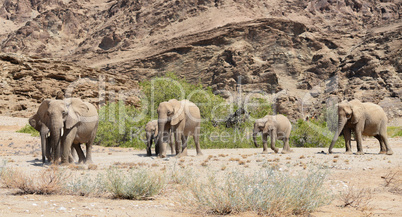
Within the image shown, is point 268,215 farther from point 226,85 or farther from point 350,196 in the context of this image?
point 226,85

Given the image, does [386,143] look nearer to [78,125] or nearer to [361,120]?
[361,120]

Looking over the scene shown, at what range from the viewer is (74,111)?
35.0ft

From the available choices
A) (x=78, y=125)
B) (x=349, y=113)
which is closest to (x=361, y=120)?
(x=349, y=113)

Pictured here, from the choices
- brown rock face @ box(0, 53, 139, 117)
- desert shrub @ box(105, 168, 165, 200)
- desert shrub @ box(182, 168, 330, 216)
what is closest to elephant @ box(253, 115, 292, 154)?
desert shrub @ box(105, 168, 165, 200)

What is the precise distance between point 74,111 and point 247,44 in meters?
68.6

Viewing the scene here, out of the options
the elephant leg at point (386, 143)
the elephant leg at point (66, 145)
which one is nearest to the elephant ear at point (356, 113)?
the elephant leg at point (386, 143)

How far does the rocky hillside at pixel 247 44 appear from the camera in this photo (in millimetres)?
66875

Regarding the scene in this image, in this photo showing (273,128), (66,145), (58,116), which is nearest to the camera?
(58,116)

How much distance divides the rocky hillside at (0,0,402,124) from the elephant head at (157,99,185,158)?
33306 mm

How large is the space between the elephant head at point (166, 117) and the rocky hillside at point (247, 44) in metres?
33.3

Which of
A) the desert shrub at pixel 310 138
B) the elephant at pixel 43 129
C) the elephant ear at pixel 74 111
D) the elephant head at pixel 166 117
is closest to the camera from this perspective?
the elephant ear at pixel 74 111

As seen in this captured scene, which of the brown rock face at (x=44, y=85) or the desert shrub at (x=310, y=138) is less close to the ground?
the brown rock face at (x=44, y=85)

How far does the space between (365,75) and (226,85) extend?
26547 mm

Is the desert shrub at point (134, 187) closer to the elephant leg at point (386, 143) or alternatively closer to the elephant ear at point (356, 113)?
the elephant ear at point (356, 113)
